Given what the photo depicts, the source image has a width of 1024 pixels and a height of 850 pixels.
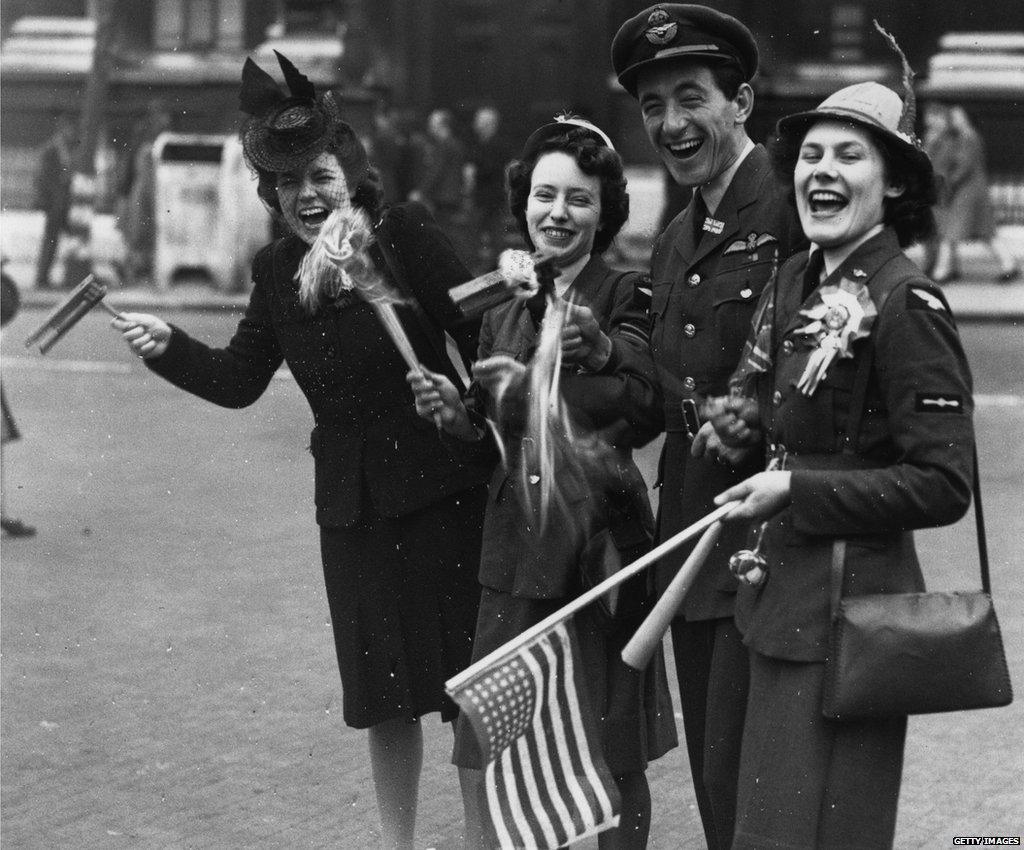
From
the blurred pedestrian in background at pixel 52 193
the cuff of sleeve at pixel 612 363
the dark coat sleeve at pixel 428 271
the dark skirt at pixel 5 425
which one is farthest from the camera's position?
the blurred pedestrian in background at pixel 52 193

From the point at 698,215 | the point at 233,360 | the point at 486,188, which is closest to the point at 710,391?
the point at 698,215

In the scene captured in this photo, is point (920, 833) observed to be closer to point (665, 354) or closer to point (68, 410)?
point (665, 354)

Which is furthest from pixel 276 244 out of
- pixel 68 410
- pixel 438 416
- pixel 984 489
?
pixel 68 410

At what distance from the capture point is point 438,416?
389 centimetres

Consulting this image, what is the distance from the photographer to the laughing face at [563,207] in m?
3.87

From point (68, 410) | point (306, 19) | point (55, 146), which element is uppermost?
point (306, 19)

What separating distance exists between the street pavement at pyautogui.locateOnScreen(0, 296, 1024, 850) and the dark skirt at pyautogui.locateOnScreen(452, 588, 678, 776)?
0.94 metres

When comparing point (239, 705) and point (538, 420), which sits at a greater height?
point (538, 420)

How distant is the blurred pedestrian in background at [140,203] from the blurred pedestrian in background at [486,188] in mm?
3406

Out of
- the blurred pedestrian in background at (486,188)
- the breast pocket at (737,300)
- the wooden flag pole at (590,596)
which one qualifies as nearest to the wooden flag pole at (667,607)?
the wooden flag pole at (590,596)

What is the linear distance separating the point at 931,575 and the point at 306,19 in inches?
588

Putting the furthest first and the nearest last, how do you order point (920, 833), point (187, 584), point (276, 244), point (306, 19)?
point (306, 19) < point (187, 584) < point (920, 833) < point (276, 244)

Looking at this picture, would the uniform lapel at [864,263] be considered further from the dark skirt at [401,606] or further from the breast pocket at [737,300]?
the dark skirt at [401,606]

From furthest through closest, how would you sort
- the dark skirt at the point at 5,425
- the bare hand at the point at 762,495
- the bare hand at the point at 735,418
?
1. the dark skirt at the point at 5,425
2. the bare hand at the point at 735,418
3. the bare hand at the point at 762,495
